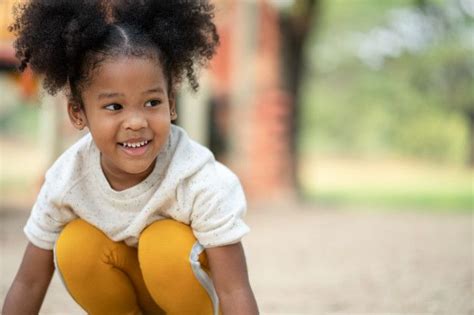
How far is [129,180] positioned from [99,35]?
0.45 meters

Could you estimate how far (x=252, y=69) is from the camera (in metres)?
8.86

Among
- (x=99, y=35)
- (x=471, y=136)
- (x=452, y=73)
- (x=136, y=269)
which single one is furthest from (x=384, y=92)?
(x=99, y=35)

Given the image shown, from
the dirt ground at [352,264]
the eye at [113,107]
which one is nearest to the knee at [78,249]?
the eye at [113,107]

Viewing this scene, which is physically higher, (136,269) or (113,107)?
(113,107)

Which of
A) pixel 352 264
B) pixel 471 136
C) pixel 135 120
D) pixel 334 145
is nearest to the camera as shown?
pixel 135 120

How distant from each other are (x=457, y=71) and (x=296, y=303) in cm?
1364

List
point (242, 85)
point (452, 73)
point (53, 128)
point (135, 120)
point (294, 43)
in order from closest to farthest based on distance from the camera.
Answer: point (135, 120) → point (53, 128) → point (242, 85) → point (294, 43) → point (452, 73)

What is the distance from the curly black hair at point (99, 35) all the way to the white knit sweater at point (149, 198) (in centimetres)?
22

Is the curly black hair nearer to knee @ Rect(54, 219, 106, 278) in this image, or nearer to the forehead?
the forehead

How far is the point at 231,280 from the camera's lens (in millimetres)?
2035

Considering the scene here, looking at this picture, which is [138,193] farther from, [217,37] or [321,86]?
[321,86]

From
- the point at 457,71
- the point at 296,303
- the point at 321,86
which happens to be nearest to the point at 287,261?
the point at 296,303

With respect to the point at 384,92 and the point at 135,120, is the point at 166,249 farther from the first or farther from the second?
the point at 384,92

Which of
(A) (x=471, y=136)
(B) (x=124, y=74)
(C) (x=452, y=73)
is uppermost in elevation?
(B) (x=124, y=74)
